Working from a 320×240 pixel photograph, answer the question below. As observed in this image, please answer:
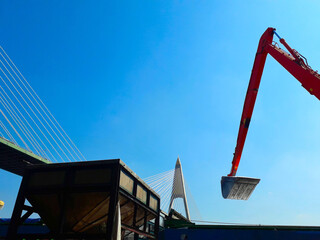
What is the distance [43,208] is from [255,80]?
57.6ft

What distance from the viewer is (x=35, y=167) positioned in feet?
33.1

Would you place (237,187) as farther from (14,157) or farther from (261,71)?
(14,157)

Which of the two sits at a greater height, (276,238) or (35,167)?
(35,167)

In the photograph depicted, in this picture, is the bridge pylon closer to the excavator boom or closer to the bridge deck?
the excavator boom

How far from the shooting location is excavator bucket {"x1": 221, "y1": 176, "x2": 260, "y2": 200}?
18781 millimetres

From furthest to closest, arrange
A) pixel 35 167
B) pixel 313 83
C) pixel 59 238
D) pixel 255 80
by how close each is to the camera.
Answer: pixel 255 80 < pixel 313 83 < pixel 35 167 < pixel 59 238

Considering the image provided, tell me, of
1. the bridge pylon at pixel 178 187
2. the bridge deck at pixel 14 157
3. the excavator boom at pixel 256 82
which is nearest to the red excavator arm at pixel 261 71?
the excavator boom at pixel 256 82

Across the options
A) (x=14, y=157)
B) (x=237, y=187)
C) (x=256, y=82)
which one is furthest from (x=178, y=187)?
(x=14, y=157)

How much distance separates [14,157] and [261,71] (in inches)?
2162

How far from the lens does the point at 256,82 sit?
20.4 m

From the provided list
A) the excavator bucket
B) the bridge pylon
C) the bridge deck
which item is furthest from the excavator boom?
the bridge deck

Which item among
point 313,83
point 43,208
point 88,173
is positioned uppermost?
point 313,83

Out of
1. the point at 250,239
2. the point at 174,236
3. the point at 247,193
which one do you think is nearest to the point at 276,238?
the point at 250,239

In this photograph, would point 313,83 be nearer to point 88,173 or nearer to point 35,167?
point 88,173
